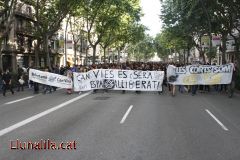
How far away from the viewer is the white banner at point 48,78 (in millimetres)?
25328

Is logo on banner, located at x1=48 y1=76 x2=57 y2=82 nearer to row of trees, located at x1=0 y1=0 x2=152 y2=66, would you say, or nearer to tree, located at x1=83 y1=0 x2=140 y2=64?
row of trees, located at x1=0 y1=0 x2=152 y2=66

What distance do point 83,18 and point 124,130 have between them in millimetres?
47709

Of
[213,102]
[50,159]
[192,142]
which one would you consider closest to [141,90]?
[213,102]

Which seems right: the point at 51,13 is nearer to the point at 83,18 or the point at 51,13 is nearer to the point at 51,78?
the point at 51,78

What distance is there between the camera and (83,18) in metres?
57.9

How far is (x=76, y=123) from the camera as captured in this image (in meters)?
12.7

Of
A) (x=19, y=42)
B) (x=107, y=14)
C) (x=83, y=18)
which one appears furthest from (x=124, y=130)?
(x=19, y=42)

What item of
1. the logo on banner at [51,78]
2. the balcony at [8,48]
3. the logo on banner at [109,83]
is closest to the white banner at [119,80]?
the logo on banner at [109,83]

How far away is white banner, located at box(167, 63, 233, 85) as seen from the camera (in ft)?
79.5

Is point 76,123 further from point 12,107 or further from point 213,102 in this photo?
point 213,102

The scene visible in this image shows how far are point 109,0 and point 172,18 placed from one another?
22.3 ft

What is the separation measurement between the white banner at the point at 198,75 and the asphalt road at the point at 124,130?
20.5 ft

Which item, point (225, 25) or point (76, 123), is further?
point (225, 25)

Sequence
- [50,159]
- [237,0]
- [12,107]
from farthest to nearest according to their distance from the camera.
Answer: [237,0] < [12,107] < [50,159]
